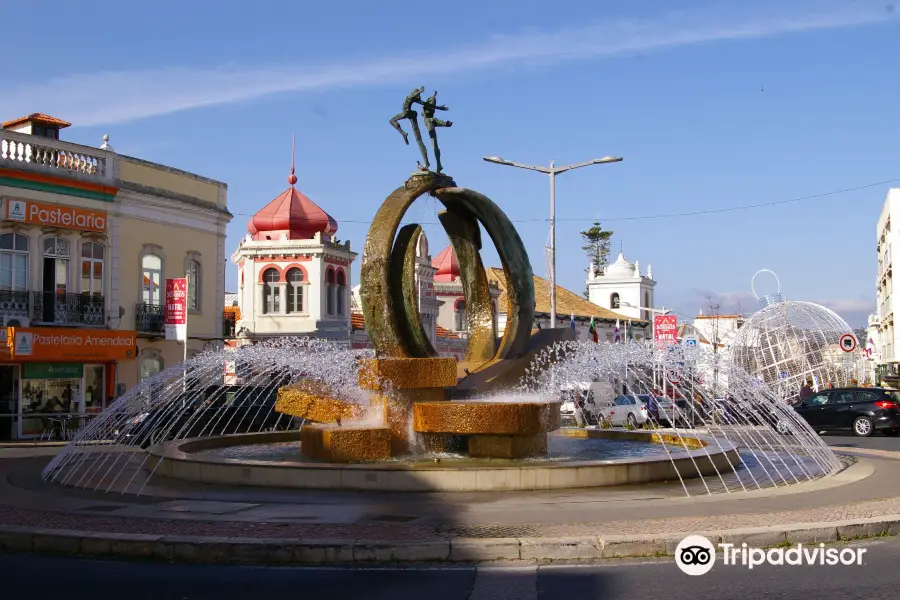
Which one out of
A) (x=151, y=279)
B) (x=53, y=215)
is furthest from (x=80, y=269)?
(x=151, y=279)

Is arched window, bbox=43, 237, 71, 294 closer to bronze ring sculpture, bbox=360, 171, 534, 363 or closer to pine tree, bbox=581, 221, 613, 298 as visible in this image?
bronze ring sculpture, bbox=360, 171, 534, 363

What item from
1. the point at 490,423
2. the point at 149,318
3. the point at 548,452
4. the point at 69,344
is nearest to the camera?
the point at 490,423

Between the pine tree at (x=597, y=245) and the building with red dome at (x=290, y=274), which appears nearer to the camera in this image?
the building with red dome at (x=290, y=274)

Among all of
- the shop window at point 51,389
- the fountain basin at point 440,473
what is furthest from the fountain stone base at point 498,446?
the shop window at point 51,389

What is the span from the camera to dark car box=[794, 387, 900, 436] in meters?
28.5

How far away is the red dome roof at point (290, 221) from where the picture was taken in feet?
171

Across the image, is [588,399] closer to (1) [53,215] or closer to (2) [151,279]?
(2) [151,279]

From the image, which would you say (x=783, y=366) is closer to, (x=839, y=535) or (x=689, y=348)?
(x=689, y=348)

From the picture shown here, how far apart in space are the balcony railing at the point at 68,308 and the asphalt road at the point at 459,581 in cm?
2264

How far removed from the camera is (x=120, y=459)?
1906 cm

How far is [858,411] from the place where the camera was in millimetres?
28719

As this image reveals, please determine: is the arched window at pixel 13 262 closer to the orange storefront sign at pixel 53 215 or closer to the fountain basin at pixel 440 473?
the orange storefront sign at pixel 53 215

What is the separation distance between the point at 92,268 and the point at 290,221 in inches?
791

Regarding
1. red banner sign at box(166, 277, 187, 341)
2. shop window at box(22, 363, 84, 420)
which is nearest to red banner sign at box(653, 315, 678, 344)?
red banner sign at box(166, 277, 187, 341)
